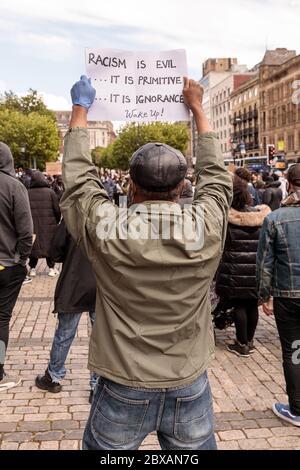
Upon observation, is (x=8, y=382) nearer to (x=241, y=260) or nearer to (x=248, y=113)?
(x=241, y=260)

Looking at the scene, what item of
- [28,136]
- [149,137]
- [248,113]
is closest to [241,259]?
[28,136]

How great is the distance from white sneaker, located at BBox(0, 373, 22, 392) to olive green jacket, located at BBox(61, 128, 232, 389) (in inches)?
116

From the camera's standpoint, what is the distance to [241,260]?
5691 mm

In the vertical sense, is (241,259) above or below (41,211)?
below

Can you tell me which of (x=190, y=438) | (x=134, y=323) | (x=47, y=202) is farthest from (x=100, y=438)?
(x=47, y=202)

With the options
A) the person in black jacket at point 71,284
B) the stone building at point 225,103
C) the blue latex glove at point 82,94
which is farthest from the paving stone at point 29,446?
the stone building at point 225,103

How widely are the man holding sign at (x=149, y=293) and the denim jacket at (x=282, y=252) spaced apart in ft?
6.27

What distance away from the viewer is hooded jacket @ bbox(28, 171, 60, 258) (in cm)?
974

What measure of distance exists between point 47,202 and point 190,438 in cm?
791

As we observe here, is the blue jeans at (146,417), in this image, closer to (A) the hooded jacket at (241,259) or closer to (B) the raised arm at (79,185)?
(B) the raised arm at (79,185)

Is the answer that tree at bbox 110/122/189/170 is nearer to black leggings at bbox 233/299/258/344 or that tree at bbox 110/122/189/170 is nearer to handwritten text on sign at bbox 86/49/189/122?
black leggings at bbox 233/299/258/344

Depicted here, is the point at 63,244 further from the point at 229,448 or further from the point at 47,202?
the point at 47,202

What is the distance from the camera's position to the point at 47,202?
9.75 metres

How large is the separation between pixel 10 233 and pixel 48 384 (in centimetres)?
138
